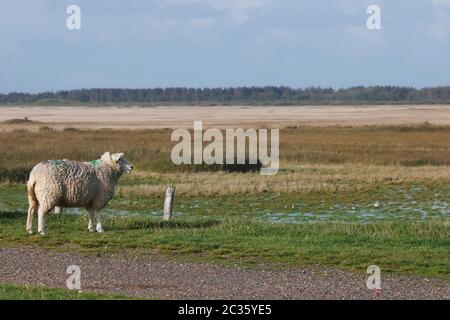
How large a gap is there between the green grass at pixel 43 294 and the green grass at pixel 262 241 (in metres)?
3.90

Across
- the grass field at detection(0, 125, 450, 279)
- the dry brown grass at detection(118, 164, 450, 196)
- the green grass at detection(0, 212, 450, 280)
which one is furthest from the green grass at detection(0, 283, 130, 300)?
the dry brown grass at detection(118, 164, 450, 196)

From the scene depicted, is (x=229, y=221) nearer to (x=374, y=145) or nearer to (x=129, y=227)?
(x=129, y=227)

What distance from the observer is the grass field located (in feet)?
55.1

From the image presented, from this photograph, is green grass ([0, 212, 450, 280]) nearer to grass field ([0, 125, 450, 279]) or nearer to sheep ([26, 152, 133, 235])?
grass field ([0, 125, 450, 279])

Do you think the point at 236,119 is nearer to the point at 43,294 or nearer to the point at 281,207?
the point at 281,207

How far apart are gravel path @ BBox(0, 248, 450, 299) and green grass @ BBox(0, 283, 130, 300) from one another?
59 centimetres

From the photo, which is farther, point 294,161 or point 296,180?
point 294,161

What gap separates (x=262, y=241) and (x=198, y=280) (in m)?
4.08

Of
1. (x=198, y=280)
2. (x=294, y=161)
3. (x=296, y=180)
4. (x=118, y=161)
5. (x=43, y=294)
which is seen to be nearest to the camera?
(x=43, y=294)

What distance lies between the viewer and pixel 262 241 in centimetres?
1789

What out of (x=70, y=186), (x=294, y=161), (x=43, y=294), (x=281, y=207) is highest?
(x=70, y=186)

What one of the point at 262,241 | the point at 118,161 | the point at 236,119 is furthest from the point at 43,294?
the point at 236,119
